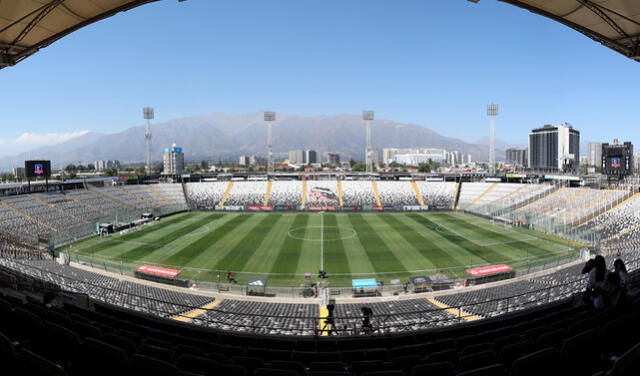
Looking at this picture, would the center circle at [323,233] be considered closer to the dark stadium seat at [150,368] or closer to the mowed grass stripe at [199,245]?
the mowed grass stripe at [199,245]

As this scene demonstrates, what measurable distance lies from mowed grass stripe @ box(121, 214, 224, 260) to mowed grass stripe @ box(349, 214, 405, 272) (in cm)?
2063

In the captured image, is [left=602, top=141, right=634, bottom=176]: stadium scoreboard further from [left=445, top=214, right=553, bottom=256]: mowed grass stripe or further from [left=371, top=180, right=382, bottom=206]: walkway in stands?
[left=371, top=180, right=382, bottom=206]: walkway in stands

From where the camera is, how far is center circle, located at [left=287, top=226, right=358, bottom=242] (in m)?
35.5

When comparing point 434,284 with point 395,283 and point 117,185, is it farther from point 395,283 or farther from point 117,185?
point 117,185

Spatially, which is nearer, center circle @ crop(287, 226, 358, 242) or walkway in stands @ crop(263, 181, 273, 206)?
center circle @ crop(287, 226, 358, 242)

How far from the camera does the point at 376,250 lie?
30.7m

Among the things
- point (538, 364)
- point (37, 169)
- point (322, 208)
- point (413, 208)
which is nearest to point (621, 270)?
point (538, 364)

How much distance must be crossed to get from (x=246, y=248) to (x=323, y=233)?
1013cm

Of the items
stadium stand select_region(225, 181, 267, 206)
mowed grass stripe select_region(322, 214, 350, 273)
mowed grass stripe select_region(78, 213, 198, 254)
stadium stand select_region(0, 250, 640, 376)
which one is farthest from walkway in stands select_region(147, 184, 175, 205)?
stadium stand select_region(0, 250, 640, 376)

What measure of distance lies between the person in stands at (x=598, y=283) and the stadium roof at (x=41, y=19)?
513 inches

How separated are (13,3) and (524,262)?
104ft

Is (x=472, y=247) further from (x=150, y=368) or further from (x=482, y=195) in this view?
(x=150, y=368)

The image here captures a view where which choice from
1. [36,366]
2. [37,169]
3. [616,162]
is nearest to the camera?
[36,366]

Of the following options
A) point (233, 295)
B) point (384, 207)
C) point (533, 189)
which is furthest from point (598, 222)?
point (233, 295)
